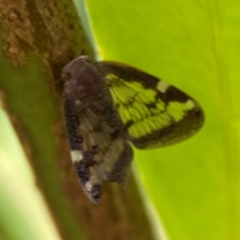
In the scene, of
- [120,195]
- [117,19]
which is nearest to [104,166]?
[120,195]

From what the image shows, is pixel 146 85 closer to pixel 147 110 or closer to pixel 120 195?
pixel 147 110

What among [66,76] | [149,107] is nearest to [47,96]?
[66,76]

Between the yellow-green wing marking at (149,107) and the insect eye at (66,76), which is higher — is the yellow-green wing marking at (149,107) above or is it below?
below

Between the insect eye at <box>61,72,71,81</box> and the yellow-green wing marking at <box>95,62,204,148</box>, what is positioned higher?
the insect eye at <box>61,72,71,81</box>

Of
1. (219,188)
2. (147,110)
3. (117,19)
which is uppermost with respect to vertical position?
(117,19)
